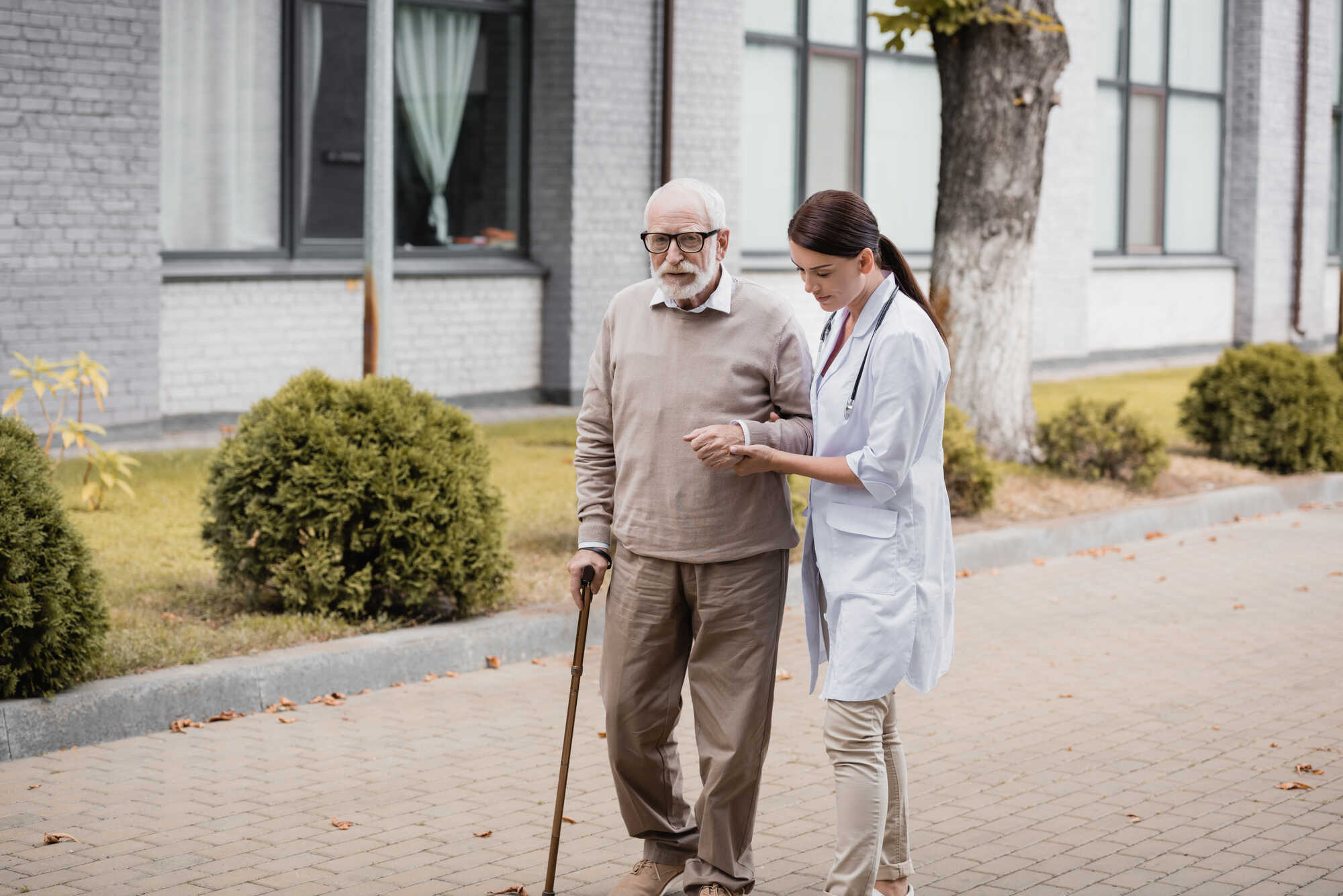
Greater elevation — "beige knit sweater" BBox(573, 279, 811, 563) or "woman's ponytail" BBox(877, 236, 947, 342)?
"woman's ponytail" BBox(877, 236, 947, 342)

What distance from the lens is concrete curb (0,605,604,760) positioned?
234 inches

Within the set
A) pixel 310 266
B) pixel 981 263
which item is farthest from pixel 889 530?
pixel 310 266

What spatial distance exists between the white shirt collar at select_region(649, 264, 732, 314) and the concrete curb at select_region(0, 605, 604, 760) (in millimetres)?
2728

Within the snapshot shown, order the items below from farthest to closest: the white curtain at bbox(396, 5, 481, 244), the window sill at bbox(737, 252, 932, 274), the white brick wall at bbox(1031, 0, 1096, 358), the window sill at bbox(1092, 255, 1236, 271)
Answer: the window sill at bbox(1092, 255, 1236, 271), the white brick wall at bbox(1031, 0, 1096, 358), the window sill at bbox(737, 252, 932, 274), the white curtain at bbox(396, 5, 481, 244)

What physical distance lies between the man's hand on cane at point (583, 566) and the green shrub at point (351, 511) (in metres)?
Answer: 2.67

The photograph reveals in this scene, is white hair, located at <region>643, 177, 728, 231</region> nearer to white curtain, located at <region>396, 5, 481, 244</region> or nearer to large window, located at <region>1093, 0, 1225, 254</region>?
white curtain, located at <region>396, 5, 481, 244</region>

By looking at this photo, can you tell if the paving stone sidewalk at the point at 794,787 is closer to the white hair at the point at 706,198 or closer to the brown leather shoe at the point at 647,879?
the brown leather shoe at the point at 647,879

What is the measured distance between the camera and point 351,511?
7.24 metres

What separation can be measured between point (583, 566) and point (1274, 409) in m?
9.85

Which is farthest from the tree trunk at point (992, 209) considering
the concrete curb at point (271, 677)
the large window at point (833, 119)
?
the large window at point (833, 119)

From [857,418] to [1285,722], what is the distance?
3166 millimetres

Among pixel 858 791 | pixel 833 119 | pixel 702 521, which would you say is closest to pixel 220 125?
pixel 833 119

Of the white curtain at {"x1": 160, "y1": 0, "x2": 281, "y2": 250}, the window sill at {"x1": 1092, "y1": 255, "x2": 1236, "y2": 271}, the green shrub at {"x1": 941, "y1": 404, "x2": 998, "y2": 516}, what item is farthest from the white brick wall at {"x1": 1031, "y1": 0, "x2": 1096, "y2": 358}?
the green shrub at {"x1": 941, "y1": 404, "x2": 998, "y2": 516}

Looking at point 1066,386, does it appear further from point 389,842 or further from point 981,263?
point 389,842
